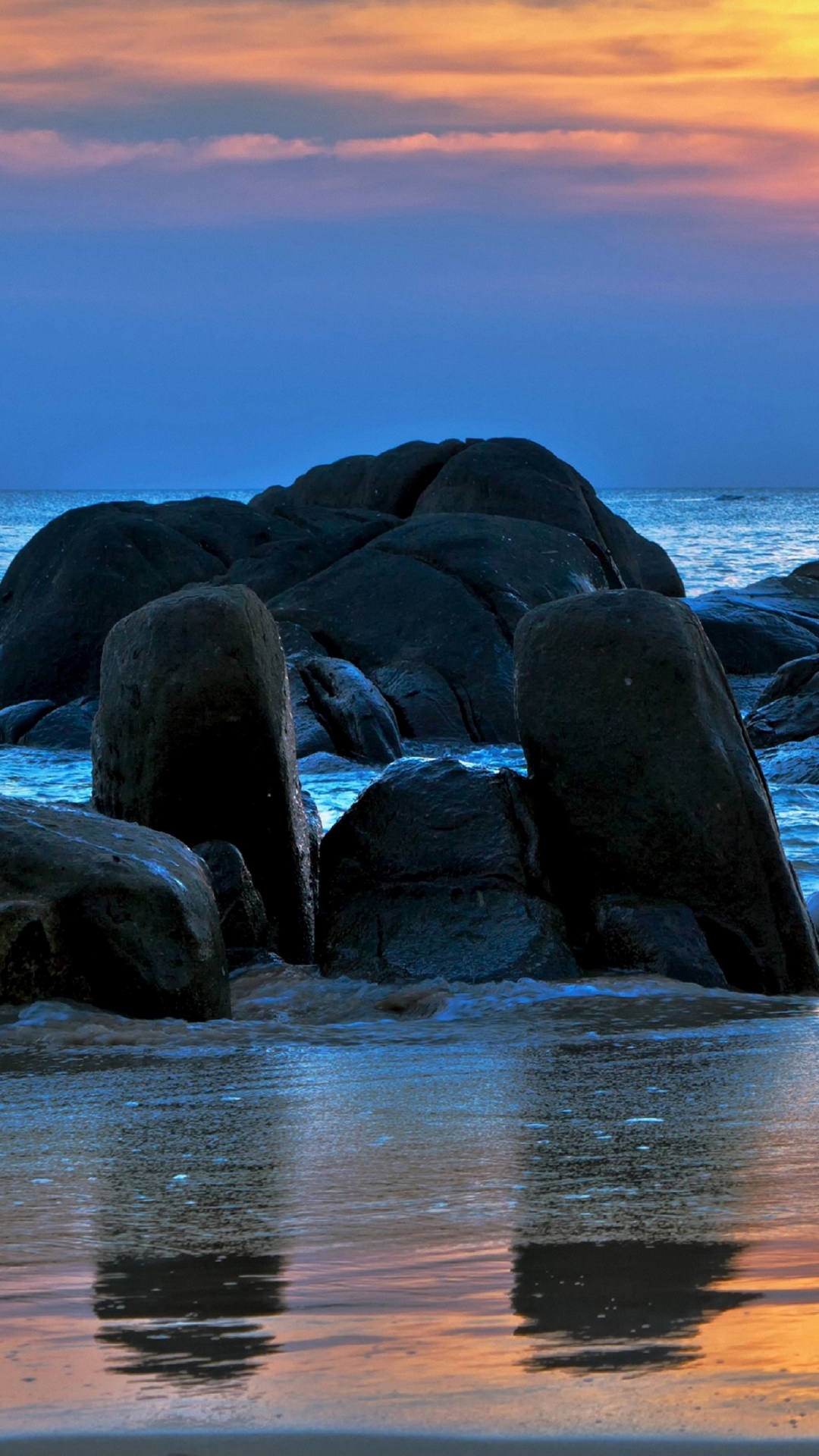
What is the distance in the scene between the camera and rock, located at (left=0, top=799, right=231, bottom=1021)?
176 inches

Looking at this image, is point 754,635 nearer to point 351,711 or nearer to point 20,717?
point 351,711

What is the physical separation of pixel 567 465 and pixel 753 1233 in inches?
782

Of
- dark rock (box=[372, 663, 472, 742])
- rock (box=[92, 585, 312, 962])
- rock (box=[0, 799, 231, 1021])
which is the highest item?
dark rock (box=[372, 663, 472, 742])

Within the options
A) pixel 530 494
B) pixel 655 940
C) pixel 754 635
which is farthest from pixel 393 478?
pixel 655 940

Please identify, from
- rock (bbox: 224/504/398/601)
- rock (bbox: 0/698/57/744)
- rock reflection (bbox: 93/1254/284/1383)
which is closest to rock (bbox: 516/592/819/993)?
rock reflection (bbox: 93/1254/284/1383)

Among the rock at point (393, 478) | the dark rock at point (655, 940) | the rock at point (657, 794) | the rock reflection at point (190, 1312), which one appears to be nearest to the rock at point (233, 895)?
Result: the rock at point (657, 794)

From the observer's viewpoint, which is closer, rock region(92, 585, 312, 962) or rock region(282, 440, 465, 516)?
rock region(92, 585, 312, 962)

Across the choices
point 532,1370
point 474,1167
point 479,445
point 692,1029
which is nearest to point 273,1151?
point 474,1167

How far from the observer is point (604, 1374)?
1643 mm

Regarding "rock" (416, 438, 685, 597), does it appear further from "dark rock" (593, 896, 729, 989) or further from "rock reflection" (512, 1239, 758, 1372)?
"rock reflection" (512, 1239, 758, 1372)

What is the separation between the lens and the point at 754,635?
18.7 metres

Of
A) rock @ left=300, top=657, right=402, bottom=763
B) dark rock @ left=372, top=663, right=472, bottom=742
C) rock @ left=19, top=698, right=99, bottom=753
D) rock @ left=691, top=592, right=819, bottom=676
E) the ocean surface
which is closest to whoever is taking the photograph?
the ocean surface

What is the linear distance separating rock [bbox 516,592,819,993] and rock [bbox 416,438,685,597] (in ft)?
42.6

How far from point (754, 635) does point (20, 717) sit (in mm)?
8889
